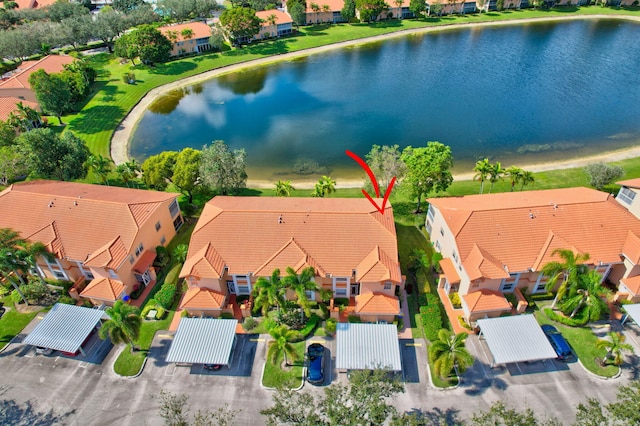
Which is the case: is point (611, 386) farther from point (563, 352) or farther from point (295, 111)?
point (295, 111)

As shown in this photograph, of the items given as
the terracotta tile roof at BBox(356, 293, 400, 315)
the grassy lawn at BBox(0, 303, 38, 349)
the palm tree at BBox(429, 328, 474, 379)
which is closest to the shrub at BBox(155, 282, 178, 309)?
the grassy lawn at BBox(0, 303, 38, 349)

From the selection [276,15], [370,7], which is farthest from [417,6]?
[276,15]

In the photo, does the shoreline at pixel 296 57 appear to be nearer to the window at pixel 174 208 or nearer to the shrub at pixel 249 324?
the window at pixel 174 208

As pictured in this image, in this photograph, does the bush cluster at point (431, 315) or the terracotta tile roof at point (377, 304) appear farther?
the terracotta tile roof at point (377, 304)

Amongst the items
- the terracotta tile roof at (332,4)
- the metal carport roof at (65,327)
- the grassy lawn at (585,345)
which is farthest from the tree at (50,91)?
the terracotta tile roof at (332,4)

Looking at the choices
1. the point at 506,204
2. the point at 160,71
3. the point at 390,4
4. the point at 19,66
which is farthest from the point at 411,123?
the point at 19,66
